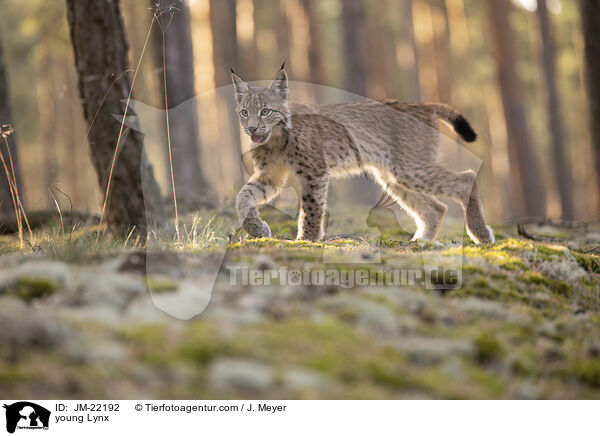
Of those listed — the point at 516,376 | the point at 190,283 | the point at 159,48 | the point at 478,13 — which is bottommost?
the point at 516,376

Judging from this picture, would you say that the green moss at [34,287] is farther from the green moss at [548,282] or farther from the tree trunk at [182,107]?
the tree trunk at [182,107]

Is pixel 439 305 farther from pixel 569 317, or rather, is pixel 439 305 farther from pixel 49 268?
pixel 49 268

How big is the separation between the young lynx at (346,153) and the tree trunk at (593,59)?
364 centimetres

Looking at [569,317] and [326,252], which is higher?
[326,252]

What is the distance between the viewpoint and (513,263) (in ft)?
14.5

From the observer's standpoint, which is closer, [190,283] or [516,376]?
[516,376]

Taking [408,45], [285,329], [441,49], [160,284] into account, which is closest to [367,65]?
[441,49]

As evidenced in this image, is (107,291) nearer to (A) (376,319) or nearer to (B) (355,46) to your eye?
(A) (376,319)

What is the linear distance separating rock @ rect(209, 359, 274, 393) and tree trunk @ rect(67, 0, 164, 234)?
3.75m

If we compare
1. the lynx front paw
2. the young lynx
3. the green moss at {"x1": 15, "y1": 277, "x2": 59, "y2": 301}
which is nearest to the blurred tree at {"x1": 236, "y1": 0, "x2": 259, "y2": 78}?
the young lynx

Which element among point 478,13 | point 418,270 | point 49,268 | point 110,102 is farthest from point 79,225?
point 478,13

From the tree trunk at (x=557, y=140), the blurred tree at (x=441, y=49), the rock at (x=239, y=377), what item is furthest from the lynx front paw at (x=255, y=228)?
the blurred tree at (x=441, y=49)

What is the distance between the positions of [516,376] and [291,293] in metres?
1.47

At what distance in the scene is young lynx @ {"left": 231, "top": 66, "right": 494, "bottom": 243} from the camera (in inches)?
228
